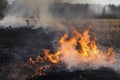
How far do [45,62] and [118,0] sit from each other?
34659 mm

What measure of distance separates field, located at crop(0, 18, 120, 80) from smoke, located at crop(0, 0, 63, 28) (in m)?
2.35

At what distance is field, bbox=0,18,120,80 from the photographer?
818 inches

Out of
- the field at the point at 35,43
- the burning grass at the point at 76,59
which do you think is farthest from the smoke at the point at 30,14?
the burning grass at the point at 76,59

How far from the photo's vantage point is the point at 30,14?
4816 cm

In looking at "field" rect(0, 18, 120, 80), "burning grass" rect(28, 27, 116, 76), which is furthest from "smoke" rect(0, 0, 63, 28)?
"burning grass" rect(28, 27, 116, 76)

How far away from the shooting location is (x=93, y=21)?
45.1 metres

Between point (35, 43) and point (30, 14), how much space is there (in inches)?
654

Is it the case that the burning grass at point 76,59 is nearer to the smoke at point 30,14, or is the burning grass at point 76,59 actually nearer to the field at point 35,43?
the field at point 35,43

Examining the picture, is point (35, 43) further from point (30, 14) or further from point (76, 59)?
point (30, 14)

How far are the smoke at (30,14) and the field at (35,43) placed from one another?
2.35 meters

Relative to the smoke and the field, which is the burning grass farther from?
the smoke

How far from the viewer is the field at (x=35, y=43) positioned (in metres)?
20.8

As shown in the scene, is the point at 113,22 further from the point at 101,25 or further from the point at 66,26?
the point at 66,26

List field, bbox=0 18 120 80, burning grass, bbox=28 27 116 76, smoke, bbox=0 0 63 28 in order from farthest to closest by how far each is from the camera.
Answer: smoke, bbox=0 0 63 28 < burning grass, bbox=28 27 116 76 < field, bbox=0 18 120 80
